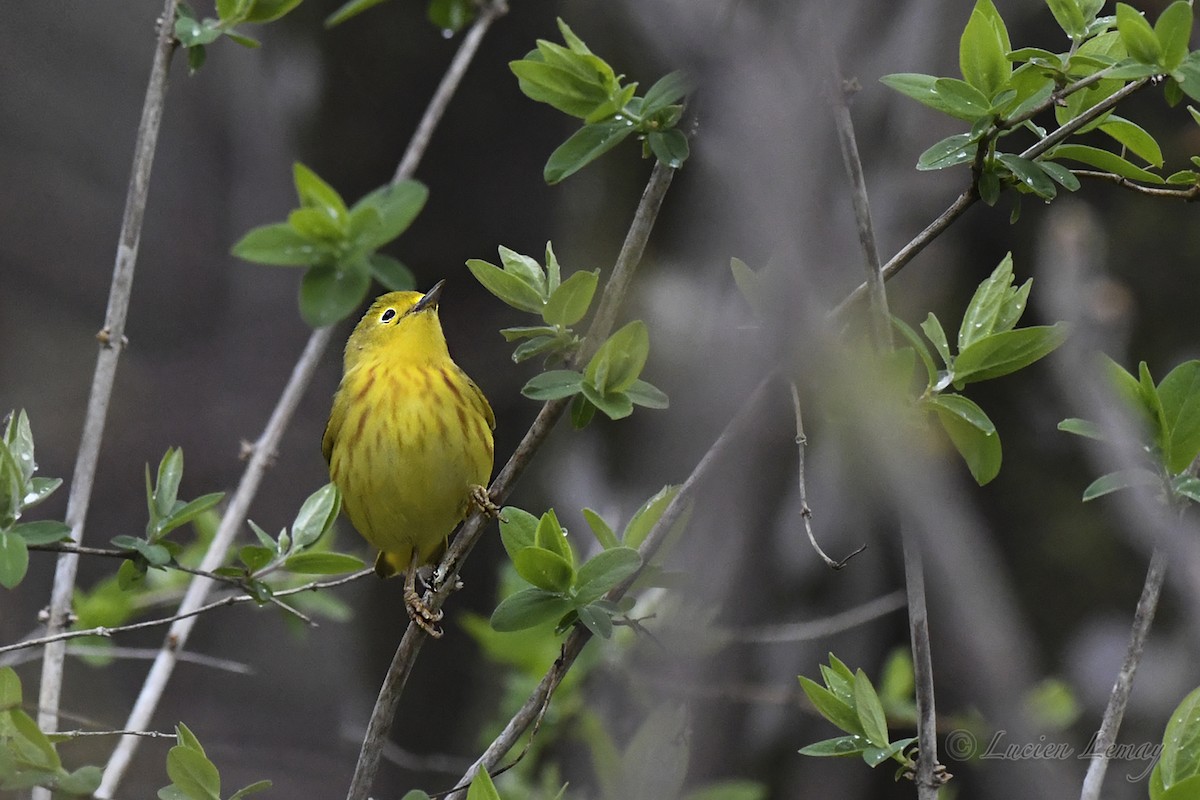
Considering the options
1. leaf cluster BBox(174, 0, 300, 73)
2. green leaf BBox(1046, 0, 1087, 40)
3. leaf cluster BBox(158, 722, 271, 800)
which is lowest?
leaf cluster BBox(158, 722, 271, 800)

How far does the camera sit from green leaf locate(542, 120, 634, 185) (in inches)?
68.2

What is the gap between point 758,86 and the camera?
3.01 ft

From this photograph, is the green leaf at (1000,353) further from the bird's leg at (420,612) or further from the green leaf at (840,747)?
the bird's leg at (420,612)

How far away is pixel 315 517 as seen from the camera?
2131 mm

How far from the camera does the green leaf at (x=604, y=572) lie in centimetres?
174

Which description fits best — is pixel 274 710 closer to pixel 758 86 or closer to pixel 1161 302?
pixel 1161 302

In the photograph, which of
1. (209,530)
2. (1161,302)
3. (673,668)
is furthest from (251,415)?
(673,668)

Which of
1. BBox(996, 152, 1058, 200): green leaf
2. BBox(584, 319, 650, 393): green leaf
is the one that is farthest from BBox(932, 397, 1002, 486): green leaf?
BBox(584, 319, 650, 393): green leaf

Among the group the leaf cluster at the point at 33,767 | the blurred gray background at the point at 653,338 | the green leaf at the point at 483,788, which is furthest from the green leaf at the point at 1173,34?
the leaf cluster at the point at 33,767

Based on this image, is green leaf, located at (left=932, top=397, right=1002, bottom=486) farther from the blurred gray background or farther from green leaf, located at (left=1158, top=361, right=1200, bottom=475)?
green leaf, located at (left=1158, top=361, right=1200, bottom=475)

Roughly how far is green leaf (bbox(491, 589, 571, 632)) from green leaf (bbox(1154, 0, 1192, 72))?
3.53 feet

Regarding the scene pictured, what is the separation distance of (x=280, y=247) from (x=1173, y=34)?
1.11 metres

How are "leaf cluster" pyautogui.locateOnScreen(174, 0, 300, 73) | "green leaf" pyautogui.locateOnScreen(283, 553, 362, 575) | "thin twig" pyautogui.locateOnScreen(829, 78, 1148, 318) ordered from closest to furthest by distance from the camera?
1. "thin twig" pyautogui.locateOnScreen(829, 78, 1148, 318)
2. "green leaf" pyautogui.locateOnScreen(283, 553, 362, 575)
3. "leaf cluster" pyautogui.locateOnScreen(174, 0, 300, 73)

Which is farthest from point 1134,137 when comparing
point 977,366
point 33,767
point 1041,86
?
point 33,767
